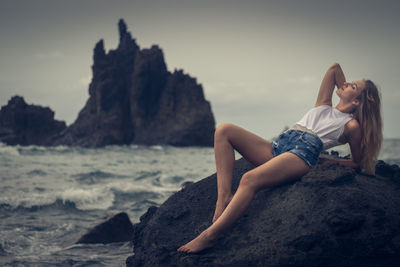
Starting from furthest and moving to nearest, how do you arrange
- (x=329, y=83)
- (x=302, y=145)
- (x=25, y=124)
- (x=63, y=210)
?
(x=25, y=124)
(x=63, y=210)
(x=329, y=83)
(x=302, y=145)

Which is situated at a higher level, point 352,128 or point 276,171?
point 352,128

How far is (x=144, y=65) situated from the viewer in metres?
67.8

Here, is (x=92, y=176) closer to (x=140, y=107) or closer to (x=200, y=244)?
(x=200, y=244)

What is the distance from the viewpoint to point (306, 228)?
118 inches

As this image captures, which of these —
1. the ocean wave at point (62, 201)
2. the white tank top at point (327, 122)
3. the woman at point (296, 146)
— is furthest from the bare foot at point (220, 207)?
the ocean wave at point (62, 201)

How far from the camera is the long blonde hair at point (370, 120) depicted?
3.37 meters

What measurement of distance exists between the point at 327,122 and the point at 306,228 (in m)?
1.01

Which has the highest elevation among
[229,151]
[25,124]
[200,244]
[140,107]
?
[140,107]

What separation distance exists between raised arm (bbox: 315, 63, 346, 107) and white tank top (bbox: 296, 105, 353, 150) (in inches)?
4.1

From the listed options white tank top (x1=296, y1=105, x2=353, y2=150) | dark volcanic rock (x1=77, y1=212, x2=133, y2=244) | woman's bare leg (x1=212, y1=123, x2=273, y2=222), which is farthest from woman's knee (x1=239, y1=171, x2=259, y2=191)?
dark volcanic rock (x1=77, y1=212, x2=133, y2=244)

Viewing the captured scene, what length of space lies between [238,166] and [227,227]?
110 cm

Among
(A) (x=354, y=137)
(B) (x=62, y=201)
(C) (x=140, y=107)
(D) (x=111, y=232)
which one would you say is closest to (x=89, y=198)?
(B) (x=62, y=201)

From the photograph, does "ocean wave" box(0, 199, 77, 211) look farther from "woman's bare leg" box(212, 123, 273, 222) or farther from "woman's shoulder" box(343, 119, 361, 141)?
"woman's shoulder" box(343, 119, 361, 141)

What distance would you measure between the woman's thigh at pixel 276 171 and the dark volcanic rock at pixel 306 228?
148 mm
